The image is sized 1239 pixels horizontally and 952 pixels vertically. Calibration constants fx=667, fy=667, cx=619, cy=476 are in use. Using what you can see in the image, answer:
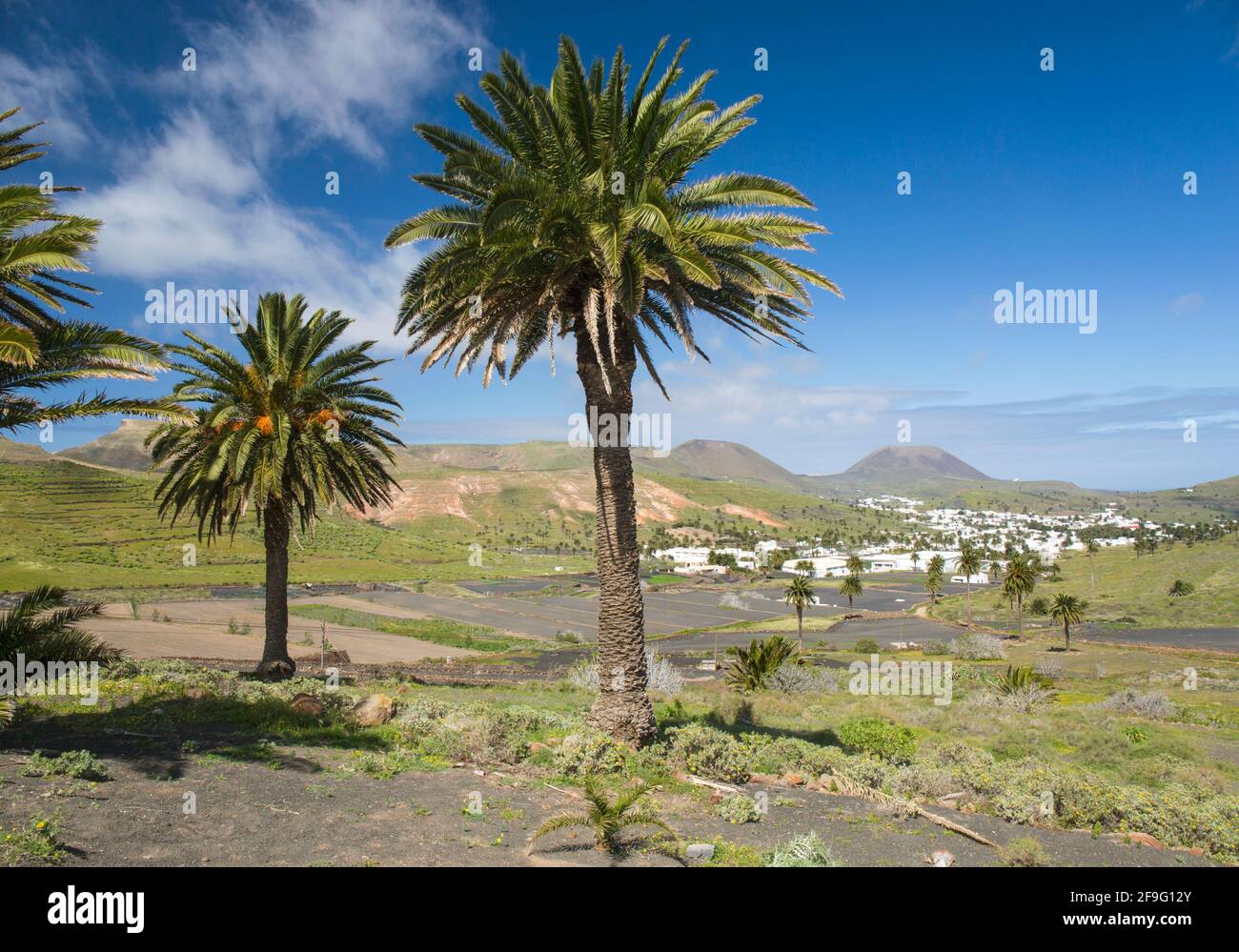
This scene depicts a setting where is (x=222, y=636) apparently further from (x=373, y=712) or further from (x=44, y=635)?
(x=44, y=635)

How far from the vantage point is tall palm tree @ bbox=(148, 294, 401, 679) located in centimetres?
1777

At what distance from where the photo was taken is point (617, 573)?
12.5 metres

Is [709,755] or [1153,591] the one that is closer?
[709,755]

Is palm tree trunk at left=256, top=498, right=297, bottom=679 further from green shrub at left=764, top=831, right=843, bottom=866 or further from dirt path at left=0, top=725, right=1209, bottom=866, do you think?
green shrub at left=764, top=831, right=843, bottom=866

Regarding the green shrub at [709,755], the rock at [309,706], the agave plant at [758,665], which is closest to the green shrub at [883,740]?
the green shrub at [709,755]

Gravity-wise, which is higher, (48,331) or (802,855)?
(48,331)

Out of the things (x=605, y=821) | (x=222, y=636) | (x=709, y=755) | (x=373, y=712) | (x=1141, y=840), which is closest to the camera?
(x=605, y=821)

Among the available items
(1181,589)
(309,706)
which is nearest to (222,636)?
(309,706)

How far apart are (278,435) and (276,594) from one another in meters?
5.04

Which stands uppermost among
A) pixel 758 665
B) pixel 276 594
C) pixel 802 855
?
pixel 276 594

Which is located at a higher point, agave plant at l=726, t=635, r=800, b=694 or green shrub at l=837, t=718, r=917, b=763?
green shrub at l=837, t=718, r=917, b=763

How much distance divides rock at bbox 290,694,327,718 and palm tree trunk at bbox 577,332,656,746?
5250 mm

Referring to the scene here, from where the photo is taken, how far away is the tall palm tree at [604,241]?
1133 centimetres

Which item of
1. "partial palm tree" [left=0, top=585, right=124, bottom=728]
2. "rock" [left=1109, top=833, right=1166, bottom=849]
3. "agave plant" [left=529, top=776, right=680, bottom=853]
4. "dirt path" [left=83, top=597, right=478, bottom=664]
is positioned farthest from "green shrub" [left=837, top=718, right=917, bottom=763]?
"dirt path" [left=83, top=597, right=478, bottom=664]
